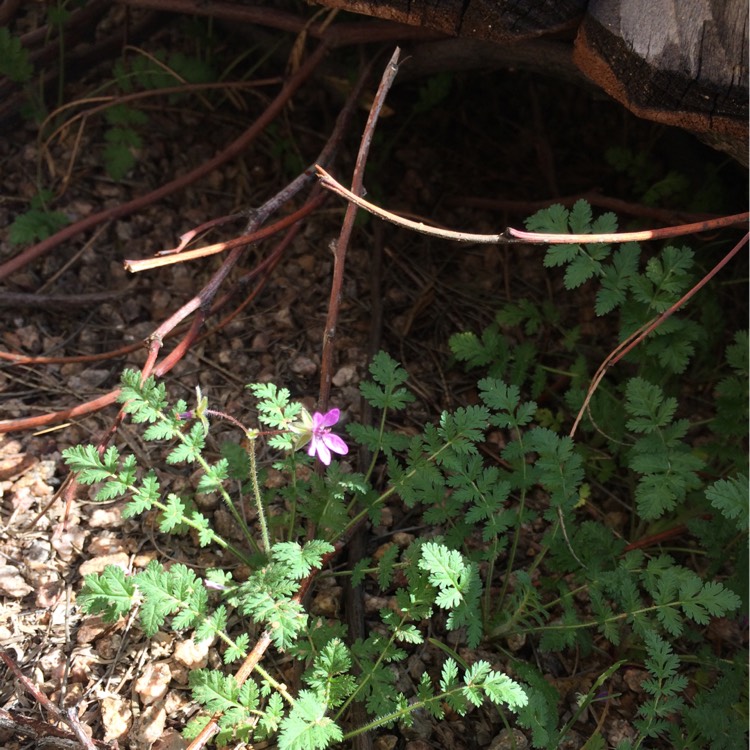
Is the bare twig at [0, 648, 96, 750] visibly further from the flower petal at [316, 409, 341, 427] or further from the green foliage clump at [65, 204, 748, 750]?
the flower petal at [316, 409, 341, 427]

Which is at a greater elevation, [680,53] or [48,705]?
[680,53]

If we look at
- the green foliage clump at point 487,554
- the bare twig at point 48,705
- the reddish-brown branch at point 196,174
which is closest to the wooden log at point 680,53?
the green foliage clump at point 487,554

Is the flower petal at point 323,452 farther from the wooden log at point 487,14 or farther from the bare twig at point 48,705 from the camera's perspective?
the wooden log at point 487,14

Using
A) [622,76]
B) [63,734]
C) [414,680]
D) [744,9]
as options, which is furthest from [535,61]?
[63,734]

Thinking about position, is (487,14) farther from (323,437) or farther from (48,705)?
(48,705)

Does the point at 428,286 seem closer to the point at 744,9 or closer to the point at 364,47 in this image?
the point at 364,47

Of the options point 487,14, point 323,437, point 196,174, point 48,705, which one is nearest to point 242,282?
point 196,174
